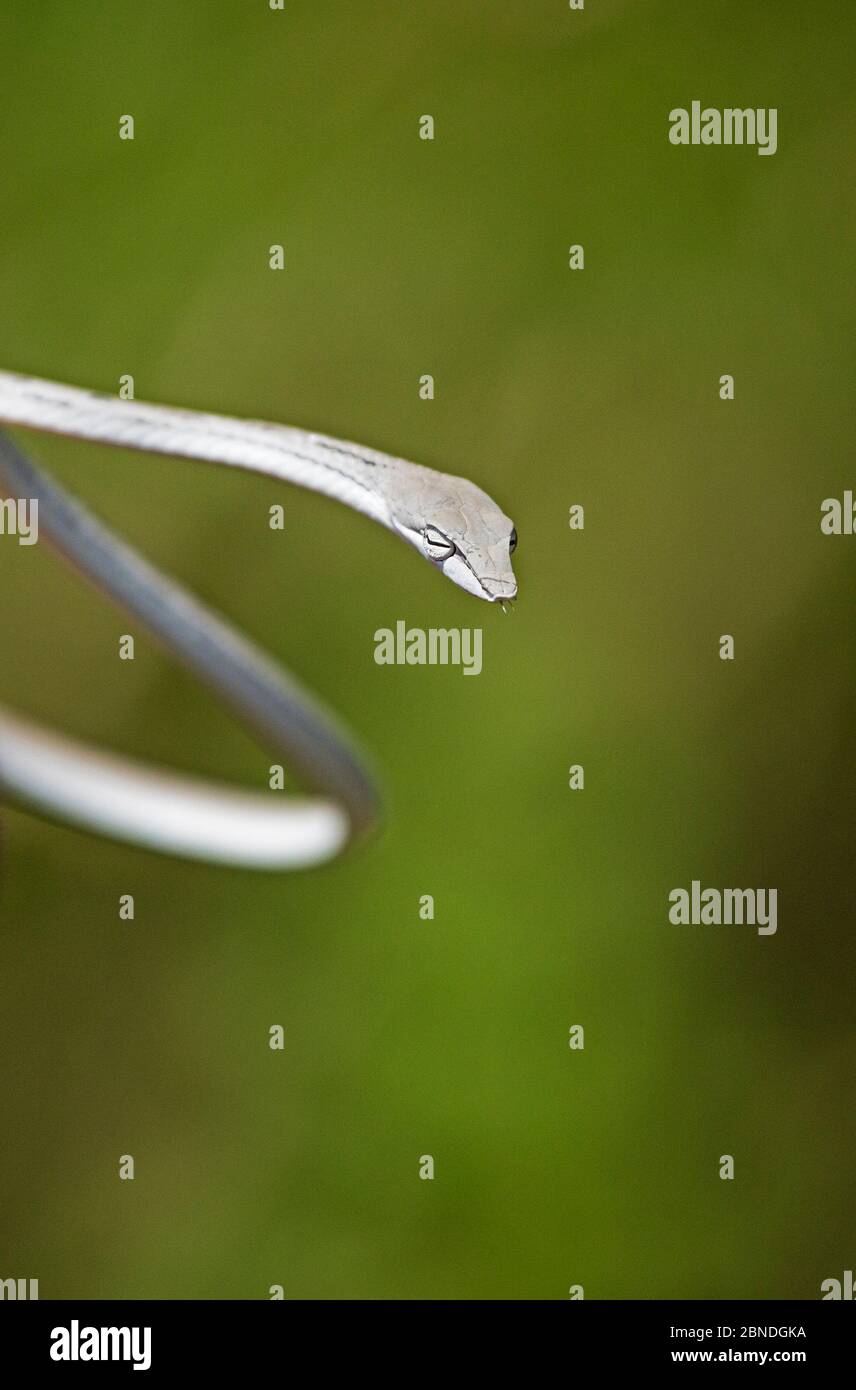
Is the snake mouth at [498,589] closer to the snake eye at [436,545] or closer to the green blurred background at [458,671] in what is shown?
the snake eye at [436,545]

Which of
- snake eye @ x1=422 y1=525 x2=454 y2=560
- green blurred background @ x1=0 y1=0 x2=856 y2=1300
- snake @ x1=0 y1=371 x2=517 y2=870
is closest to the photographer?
snake @ x1=0 y1=371 x2=517 y2=870

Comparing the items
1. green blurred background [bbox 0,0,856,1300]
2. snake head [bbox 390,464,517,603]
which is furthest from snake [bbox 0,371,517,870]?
green blurred background [bbox 0,0,856,1300]

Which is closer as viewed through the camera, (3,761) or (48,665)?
(3,761)

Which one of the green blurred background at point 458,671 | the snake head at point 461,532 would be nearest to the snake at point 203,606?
the snake head at point 461,532

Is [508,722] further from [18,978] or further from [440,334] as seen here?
[18,978]

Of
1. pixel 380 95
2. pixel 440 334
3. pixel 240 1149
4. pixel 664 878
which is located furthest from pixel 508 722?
pixel 380 95

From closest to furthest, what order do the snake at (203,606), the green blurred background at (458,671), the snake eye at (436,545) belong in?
1. the snake at (203,606)
2. the snake eye at (436,545)
3. the green blurred background at (458,671)

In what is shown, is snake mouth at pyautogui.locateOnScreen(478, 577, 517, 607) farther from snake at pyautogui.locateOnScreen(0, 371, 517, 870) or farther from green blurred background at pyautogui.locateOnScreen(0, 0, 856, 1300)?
green blurred background at pyautogui.locateOnScreen(0, 0, 856, 1300)
